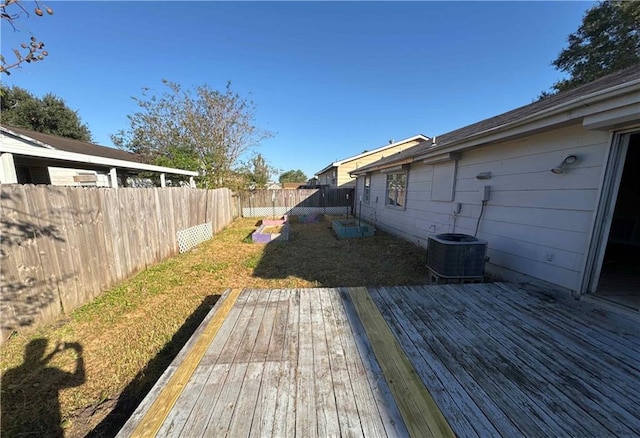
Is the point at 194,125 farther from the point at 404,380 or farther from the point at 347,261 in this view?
the point at 404,380

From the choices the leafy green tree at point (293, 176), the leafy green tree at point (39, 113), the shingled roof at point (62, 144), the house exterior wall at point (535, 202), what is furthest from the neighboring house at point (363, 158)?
the leafy green tree at point (293, 176)

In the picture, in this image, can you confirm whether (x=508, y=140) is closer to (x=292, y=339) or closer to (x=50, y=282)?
(x=292, y=339)

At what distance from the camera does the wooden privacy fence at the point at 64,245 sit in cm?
278

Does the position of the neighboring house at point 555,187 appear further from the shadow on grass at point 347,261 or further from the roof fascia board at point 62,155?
the roof fascia board at point 62,155

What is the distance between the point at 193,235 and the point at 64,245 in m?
4.13

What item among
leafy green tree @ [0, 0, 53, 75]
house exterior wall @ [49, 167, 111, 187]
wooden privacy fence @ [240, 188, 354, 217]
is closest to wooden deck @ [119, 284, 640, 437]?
leafy green tree @ [0, 0, 53, 75]

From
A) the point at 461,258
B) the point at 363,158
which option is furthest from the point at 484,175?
the point at 363,158

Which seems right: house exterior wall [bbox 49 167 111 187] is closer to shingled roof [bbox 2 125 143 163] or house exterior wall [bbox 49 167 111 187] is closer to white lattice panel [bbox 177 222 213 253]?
shingled roof [bbox 2 125 143 163]

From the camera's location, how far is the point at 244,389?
169cm

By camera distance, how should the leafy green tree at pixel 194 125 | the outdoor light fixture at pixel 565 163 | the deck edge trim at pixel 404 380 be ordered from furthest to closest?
the leafy green tree at pixel 194 125 → the outdoor light fixture at pixel 565 163 → the deck edge trim at pixel 404 380

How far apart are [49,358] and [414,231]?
7.58 m

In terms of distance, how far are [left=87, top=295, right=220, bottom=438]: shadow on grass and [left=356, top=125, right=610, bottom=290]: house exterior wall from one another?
512 cm

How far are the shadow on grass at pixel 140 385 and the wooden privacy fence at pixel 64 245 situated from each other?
5.87 ft

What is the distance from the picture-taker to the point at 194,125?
47.7ft
